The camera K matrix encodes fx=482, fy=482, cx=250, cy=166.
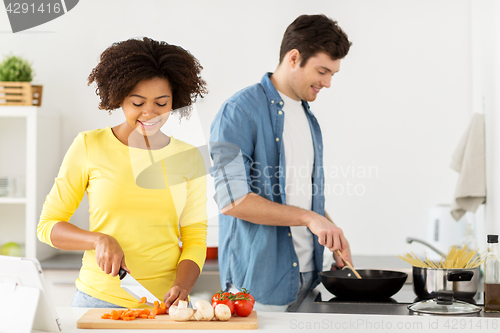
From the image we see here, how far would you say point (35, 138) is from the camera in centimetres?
223

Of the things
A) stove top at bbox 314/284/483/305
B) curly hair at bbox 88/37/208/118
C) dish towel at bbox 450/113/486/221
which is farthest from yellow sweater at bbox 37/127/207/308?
dish towel at bbox 450/113/486/221

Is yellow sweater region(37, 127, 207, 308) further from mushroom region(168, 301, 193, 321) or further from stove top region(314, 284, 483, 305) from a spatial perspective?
stove top region(314, 284, 483, 305)

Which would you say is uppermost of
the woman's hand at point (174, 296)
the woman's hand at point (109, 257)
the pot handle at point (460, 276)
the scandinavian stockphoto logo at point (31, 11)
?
the scandinavian stockphoto logo at point (31, 11)

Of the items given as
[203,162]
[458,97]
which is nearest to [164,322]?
[203,162]

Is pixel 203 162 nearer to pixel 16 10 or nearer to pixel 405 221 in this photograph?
pixel 405 221

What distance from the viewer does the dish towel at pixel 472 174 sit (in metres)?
1.92

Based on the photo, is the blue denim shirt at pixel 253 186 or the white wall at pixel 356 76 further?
the white wall at pixel 356 76

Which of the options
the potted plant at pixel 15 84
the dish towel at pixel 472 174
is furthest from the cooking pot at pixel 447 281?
the potted plant at pixel 15 84

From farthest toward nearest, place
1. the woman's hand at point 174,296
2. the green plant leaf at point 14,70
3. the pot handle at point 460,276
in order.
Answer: the green plant leaf at point 14,70, the pot handle at point 460,276, the woman's hand at point 174,296

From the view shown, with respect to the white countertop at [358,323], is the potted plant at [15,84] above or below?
above

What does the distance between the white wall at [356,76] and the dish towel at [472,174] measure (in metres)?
0.29

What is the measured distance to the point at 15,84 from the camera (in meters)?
2.20

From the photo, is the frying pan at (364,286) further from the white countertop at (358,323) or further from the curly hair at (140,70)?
the curly hair at (140,70)

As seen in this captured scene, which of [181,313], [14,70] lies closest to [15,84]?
[14,70]
